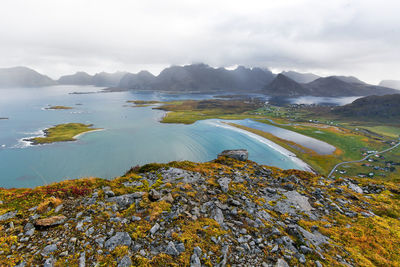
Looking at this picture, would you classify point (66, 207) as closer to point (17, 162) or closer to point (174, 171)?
point (174, 171)

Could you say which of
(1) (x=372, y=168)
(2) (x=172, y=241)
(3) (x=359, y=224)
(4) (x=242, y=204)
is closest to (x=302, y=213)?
(3) (x=359, y=224)

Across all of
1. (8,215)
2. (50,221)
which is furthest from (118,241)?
(8,215)

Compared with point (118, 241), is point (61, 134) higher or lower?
lower

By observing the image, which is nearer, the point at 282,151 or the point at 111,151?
the point at 111,151

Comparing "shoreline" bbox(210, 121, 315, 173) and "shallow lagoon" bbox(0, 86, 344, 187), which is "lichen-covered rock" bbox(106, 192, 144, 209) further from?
"shoreline" bbox(210, 121, 315, 173)

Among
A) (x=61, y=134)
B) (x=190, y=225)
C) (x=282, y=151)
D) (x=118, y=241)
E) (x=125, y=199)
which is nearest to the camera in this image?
(x=118, y=241)

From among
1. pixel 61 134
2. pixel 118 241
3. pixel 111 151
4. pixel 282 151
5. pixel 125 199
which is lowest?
pixel 282 151

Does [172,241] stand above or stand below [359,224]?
above

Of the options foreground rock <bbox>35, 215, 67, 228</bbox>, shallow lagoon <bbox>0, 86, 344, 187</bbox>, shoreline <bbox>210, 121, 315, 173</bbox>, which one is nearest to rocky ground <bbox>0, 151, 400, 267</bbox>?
foreground rock <bbox>35, 215, 67, 228</bbox>

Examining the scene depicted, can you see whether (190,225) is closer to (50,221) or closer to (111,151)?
(50,221)
